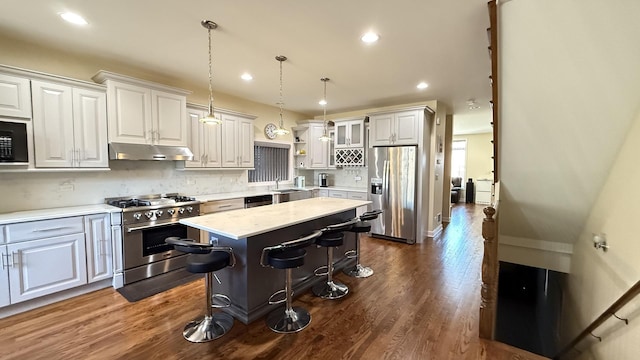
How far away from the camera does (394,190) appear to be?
5078mm

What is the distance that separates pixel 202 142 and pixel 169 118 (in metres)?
0.65

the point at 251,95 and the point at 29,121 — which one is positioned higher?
the point at 251,95

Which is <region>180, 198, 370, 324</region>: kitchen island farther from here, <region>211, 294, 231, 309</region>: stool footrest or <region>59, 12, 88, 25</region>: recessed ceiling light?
<region>59, 12, 88, 25</region>: recessed ceiling light

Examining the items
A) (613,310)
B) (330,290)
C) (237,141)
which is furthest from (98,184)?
(613,310)

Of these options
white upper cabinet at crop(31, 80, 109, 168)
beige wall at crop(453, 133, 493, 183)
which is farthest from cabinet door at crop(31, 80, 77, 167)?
beige wall at crop(453, 133, 493, 183)

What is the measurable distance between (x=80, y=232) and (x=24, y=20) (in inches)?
83.2

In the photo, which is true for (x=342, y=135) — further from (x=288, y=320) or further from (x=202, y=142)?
(x=288, y=320)

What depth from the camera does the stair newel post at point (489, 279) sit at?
2.29 meters

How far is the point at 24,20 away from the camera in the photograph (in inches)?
98.7

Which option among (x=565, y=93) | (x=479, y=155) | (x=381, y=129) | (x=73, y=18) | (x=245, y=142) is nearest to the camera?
(x=565, y=93)

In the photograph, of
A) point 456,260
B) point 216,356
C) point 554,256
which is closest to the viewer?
point 216,356

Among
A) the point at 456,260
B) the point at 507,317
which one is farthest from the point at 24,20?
the point at 507,317

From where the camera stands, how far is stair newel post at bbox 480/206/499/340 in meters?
2.29

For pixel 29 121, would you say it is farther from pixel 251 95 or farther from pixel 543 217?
pixel 543 217
